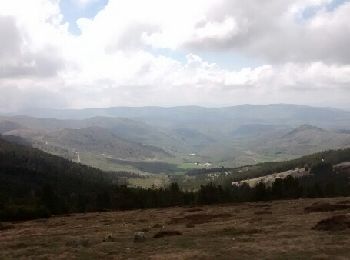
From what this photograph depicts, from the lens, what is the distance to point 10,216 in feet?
333

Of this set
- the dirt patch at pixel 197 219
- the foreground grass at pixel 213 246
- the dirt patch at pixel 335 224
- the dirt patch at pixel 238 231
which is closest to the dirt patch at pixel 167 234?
the foreground grass at pixel 213 246

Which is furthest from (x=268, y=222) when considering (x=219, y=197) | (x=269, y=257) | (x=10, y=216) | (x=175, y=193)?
(x=175, y=193)

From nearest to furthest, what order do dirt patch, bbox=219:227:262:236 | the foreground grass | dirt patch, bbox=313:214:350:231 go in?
the foreground grass → dirt patch, bbox=313:214:350:231 → dirt patch, bbox=219:227:262:236

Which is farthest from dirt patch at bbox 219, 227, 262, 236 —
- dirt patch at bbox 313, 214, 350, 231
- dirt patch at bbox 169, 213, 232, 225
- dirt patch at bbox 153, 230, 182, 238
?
dirt patch at bbox 169, 213, 232, 225

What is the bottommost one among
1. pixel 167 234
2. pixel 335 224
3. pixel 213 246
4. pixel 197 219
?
pixel 197 219

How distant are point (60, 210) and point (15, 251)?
287 feet

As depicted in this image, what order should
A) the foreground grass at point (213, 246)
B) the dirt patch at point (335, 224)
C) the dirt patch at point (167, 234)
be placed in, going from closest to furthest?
1. the foreground grass at point (213, 246)
2. the dirt patch at point (335, 224)
3. the dirt patch at point (167, 234)

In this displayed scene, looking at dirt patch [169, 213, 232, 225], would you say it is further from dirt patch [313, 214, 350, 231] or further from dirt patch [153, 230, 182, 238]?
dirt patch [313, 214, 350, 231]

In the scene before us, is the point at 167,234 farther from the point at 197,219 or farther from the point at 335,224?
the point at 197,219

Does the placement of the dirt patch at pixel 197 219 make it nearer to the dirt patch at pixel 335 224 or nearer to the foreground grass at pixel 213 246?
the foreground grass at pixel 213 246

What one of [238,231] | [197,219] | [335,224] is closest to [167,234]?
[238,231]

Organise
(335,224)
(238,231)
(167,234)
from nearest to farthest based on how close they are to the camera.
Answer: (335,224)
(238,231)
(167,234)

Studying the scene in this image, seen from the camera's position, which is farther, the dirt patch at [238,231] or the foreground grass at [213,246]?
the dirt patch at [238,231]

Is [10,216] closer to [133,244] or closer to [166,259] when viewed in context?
[133,244]
